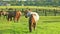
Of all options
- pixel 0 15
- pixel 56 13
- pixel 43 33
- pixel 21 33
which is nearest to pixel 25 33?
pixel 21 33

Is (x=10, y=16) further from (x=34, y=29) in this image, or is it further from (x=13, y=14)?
(x=34, y=29)

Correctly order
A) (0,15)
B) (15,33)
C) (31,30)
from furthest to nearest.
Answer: (0,15) < (31,30) < (15,33)

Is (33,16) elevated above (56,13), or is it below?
above

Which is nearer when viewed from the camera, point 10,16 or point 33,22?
point 33,22

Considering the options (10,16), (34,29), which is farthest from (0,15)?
(34,29)

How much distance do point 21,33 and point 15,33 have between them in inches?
18.1

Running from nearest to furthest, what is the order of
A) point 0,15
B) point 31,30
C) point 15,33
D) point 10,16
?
point 15,33 < point 31,30 < point 10,16 < point 0,15

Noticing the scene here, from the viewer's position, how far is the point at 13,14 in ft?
75.9

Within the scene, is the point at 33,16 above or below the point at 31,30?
above

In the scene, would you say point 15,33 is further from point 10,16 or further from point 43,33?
point 10,16

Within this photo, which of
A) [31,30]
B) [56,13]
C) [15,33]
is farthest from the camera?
[56,13]

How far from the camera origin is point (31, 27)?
15133 mm

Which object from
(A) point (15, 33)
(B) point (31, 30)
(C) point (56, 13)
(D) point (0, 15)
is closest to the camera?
(A) point (15, 33)

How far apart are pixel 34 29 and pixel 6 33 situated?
2433 mm
